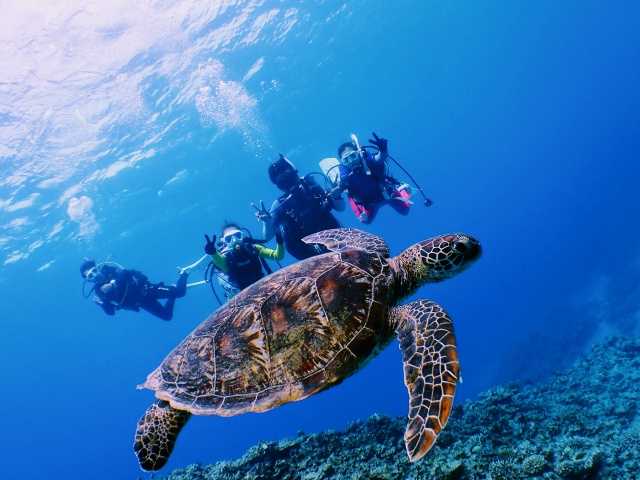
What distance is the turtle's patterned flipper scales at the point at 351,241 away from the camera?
3.80m

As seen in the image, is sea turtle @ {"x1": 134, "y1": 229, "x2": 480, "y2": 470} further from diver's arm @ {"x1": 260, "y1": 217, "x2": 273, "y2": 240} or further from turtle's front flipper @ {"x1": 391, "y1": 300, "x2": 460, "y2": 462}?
diver's arm @ {"x1": 260, "y1": 217, "x2": 273, "y2": 240}

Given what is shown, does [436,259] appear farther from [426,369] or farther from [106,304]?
[106,304]

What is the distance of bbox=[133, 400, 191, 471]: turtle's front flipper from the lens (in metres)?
3.18

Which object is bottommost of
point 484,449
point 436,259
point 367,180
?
point 484,449

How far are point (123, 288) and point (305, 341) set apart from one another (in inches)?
347

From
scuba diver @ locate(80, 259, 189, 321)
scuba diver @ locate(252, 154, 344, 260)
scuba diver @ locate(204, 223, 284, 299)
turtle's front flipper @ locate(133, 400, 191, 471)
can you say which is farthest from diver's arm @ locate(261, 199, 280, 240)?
turtle's front flipper @ locate(133, 400, 191, 471)

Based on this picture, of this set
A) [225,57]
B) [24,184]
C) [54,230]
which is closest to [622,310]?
[225,57]

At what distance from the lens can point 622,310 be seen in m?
16.0

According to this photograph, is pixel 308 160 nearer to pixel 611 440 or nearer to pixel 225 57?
pixel 225 57

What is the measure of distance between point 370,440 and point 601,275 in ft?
82.2

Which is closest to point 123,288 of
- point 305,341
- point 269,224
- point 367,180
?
point 269,224

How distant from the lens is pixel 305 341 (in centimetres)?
296

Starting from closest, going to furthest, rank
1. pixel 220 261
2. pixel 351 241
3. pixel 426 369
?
pixel 426 369 → pixel 351 241 → pixel 220 261

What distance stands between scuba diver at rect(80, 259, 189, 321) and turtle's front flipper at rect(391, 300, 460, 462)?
864 cm
